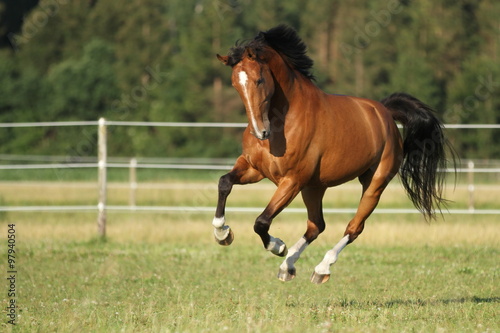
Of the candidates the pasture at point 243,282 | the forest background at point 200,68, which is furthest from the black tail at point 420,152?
the forest background at point 200,68

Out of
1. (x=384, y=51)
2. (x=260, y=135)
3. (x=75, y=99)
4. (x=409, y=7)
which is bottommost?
(x=260, y=135)

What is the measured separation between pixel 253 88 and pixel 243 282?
2.90 metres

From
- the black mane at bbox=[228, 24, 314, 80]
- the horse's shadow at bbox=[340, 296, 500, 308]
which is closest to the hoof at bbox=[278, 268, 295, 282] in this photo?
the horse's shadow at bbox=[340, 296, 500, 308]

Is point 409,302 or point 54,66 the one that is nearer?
point 409,302

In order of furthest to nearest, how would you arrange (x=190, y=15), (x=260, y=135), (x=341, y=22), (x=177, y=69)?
(x=190, y=15) < (x=341, y=22) < (x=177, y=69) < (x=260, y=135)

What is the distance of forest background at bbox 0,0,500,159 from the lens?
30.8 meters

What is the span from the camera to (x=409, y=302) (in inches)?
256

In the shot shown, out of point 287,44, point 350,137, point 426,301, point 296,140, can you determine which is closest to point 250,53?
point 287,44

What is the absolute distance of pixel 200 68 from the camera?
113 feet

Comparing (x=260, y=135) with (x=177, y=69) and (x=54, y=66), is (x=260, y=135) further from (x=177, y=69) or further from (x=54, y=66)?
(x=54, y=66)

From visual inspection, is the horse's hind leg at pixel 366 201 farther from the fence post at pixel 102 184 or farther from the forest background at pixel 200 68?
the forest background at pixel 200 68

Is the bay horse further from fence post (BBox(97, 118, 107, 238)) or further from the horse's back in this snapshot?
fence post (BBox(97, 118, 107, 238))

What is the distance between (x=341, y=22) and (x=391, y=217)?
996 inches

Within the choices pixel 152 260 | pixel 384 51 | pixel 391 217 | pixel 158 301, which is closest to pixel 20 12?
pixel 384 51
